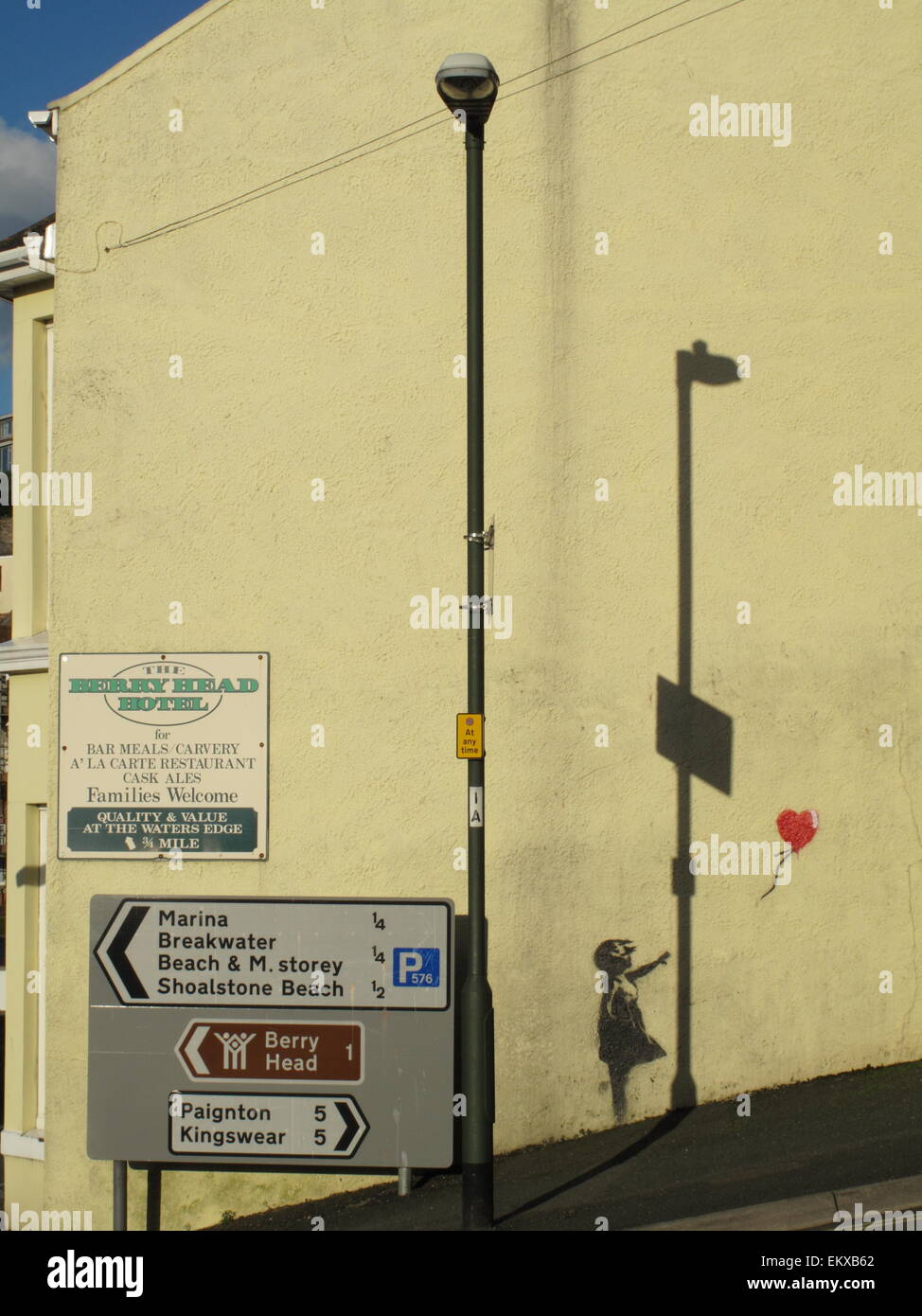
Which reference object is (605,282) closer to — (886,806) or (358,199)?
(358,199)

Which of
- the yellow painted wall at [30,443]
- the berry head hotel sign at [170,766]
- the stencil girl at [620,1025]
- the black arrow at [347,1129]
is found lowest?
the black arrow at [347,1129]

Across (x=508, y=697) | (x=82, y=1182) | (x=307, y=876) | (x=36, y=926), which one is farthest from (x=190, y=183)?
(x=82, y=1182)

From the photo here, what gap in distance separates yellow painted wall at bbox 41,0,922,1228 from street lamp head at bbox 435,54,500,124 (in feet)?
6.11

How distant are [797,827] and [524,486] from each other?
3116 millimetres

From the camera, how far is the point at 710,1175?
726cm

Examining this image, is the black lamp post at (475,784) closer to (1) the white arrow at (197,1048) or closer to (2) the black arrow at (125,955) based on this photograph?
(1) the white arrow at (197,1048)

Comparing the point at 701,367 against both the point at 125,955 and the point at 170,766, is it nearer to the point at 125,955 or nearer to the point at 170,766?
the point at 170,766

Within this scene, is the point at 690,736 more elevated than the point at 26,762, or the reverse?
the point at 690,736

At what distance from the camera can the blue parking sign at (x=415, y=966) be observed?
24.6 feet

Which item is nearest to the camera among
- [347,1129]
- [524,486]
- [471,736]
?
[471,736]

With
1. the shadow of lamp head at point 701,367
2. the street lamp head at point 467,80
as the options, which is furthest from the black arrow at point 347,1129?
the street lamp head at point 467,80

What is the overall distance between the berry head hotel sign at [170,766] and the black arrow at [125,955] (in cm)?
70

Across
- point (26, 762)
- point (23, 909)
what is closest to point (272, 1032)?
point (23, 909)

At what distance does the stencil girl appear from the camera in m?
8.35
